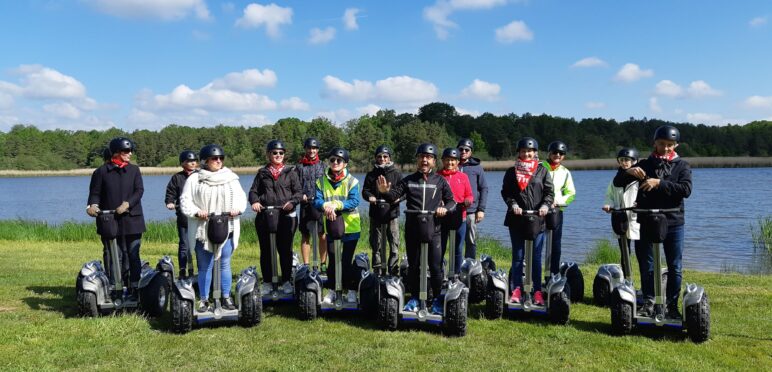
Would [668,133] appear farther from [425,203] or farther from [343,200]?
[343,200]

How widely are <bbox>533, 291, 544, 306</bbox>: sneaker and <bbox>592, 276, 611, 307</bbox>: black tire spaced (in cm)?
108

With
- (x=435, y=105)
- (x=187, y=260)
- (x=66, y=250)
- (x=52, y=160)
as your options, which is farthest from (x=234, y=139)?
(x=187, y=260)

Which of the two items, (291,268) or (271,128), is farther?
(271,128)

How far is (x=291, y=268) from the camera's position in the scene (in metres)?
7.05

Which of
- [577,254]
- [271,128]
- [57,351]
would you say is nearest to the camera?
[57,351]

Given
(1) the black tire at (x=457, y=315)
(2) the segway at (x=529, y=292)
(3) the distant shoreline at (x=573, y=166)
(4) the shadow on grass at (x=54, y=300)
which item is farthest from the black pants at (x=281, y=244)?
(3) the distant shoreline at (x=573, y=166)

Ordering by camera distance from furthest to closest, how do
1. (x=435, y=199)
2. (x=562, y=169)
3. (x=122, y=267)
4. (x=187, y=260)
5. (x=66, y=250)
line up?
(x=66, y=250) < (x=187, y=260) < (x=562, y=169) < (x=122, y=267) < (x=435, y=199)

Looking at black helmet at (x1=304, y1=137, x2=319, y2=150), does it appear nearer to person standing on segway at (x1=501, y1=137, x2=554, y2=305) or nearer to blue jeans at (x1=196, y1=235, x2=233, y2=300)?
blue jeans at (x1=196, y1=235, x2=233, y2=300)

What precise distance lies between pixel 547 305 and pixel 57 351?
4563mm

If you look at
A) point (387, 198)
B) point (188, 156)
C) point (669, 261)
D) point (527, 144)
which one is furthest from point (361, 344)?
point (188, 156)

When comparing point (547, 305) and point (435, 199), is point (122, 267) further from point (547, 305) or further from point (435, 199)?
point (547, 305)

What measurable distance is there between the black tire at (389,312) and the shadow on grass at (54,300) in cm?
333

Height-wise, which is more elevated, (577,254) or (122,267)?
(122,267)

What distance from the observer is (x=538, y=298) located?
6.30 meters
